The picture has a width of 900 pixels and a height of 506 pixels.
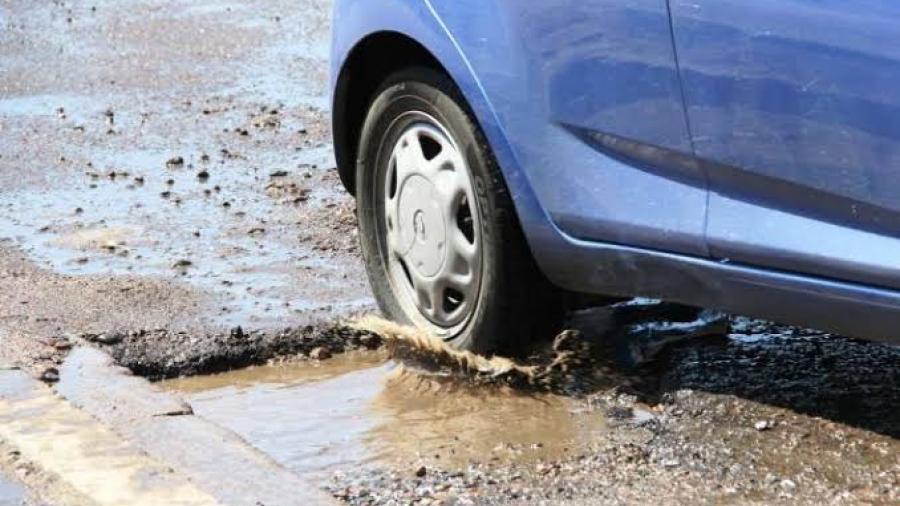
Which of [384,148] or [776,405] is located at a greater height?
[384,148]

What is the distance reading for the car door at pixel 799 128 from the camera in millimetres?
3658

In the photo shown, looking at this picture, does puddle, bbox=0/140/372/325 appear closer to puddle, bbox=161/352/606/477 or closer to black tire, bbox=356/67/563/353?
puddle, bbox=161/352/606/477

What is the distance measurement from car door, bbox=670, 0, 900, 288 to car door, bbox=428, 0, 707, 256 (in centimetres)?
7

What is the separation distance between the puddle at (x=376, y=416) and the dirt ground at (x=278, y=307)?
4 cm

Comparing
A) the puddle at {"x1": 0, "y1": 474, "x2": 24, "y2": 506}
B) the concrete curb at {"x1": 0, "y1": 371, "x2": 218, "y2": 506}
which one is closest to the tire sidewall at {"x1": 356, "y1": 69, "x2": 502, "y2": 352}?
the concrete curb at {"x1": 0, "y1": 371, "x2": 218, "y2": 506}

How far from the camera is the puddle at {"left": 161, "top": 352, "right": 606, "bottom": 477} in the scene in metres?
4.39

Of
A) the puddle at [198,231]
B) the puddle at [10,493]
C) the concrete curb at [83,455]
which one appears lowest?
the puddle at [10,493]

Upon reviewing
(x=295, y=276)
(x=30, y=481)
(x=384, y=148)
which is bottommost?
(x=30, y=481)

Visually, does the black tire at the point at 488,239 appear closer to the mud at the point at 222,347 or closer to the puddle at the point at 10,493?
the mud at the point at 222,347

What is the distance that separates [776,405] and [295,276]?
183cm

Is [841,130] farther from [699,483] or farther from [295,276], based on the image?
[295,276]

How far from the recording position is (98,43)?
998cm

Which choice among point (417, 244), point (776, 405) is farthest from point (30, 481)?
point (776, 405)

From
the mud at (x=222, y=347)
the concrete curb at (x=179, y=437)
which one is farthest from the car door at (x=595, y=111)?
the mud at (x=222, y=347)
